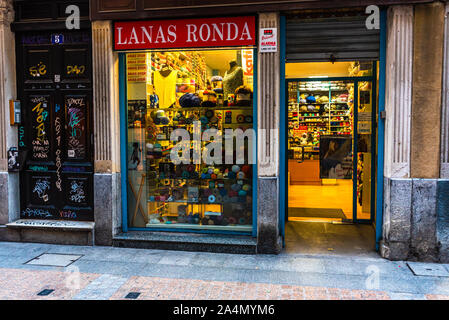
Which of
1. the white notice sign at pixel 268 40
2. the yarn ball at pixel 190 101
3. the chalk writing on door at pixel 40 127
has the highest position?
the white notice sign at pixel 268 40

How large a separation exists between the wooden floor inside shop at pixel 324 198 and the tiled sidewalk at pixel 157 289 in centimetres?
346

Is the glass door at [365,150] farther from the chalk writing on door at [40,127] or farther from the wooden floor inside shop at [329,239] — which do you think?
the chalk writing on door at [40,127]

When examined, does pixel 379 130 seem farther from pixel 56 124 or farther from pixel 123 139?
pixel 56 124

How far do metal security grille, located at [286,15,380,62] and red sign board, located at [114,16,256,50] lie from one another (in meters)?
0.71

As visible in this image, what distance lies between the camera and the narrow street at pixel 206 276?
15.9 ft

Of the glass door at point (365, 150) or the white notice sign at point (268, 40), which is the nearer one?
the white notice sign at point (268, 40)

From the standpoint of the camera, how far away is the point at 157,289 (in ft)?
16.3

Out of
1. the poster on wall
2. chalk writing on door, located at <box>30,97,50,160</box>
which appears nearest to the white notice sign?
the poster on wall

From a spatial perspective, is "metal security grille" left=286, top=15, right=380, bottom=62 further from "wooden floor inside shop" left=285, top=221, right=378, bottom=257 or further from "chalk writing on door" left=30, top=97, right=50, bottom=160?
"chalk writing on door" left=30, top=97, right=50, bottom=160

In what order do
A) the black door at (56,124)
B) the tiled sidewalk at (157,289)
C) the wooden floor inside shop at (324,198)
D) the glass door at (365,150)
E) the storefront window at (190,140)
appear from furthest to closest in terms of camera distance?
the wooden floor inside shop at (324,198), the glass door at (365,150), the black door at (56,124), the storefront window at (190,140), the tiled sidewalk at (157,289)

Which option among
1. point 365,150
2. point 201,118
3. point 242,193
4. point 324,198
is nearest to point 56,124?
point 201,118

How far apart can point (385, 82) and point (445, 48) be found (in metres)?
0.93

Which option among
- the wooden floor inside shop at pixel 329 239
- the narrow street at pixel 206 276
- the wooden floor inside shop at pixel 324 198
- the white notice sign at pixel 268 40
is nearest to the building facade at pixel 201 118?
the white notice sign at pixel 268 40

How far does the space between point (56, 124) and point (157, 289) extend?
152 inches
